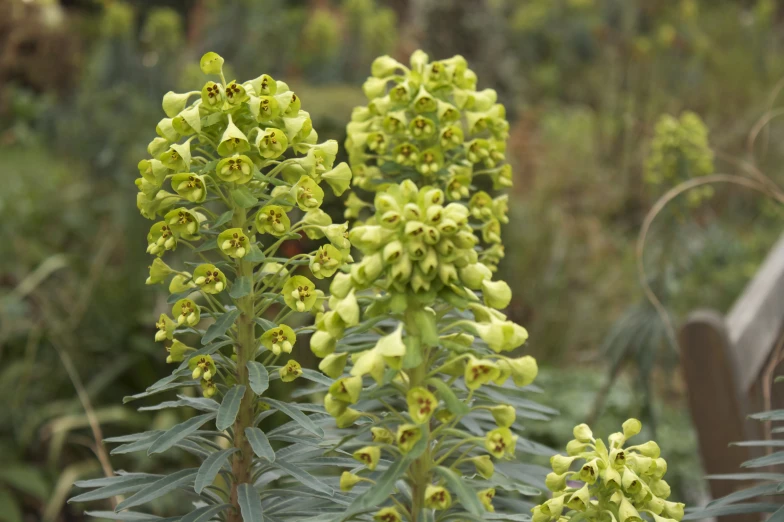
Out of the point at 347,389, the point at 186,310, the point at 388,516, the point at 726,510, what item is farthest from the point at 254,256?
the point at 726,510

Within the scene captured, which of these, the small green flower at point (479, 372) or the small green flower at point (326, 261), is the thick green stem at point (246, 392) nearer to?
the small green flower at point (326, 261)

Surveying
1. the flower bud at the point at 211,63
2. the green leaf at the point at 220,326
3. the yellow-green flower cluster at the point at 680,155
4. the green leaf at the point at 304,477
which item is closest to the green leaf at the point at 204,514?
the green leaf at the point at 304,477

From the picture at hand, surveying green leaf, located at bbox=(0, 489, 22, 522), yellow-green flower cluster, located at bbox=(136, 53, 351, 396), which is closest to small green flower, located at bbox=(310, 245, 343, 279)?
yellow-green flower cluster, located at bbox=(136, 53, 351, 396)

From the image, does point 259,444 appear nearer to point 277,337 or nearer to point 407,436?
point 277,337

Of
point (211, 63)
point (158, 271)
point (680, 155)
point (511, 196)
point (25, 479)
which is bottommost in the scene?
point (158, 271)

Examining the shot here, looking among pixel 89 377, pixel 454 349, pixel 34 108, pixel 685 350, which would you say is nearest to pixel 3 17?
pixel 34 108

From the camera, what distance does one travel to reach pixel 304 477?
0.98m

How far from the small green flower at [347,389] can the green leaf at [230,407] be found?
0.16m

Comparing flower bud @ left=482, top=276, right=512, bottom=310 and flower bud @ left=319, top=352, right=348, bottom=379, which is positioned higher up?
flower bud @ left=482, top=276, right=512, bottom=310

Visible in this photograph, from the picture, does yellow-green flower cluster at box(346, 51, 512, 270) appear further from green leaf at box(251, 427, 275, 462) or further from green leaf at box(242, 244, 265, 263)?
green leaf at box(251, 427, 275, 462)

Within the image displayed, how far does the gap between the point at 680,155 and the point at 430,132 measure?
2.34 meters

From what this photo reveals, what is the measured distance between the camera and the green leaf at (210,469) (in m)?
0.94

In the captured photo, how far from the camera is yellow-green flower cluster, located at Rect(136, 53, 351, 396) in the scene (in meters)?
0.97

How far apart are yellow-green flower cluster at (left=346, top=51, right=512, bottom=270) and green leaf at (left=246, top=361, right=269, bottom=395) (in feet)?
1.22
